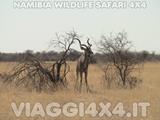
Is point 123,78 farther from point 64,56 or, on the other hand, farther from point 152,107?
point 152,107

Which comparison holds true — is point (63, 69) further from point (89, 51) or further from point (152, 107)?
point (152, 107)

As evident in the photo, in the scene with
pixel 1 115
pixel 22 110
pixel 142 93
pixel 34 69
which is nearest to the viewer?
pixel 1 115

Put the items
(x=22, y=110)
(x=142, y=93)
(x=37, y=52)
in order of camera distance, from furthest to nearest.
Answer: (x=37, y=52)
(x=142, y=93)
(x=22, y=110)

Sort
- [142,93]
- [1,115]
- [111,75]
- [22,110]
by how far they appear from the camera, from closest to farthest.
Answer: [1,115], [22,110], [142,93], [111,75]

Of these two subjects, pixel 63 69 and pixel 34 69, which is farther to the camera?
pixel 63 69

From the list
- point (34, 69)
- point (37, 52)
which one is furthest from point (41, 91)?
point (37, 52)

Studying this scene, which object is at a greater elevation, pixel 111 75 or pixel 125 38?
pixel 125 38

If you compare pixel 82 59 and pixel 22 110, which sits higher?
pixel 82 59

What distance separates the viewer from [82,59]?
12.8 meters

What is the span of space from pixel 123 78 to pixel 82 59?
9.27 feet

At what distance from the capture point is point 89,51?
12.6 meters

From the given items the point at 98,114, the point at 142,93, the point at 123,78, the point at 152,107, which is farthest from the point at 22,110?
the point at 123,78

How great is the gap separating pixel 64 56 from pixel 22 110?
426cm

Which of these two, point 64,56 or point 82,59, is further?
point 64,56
